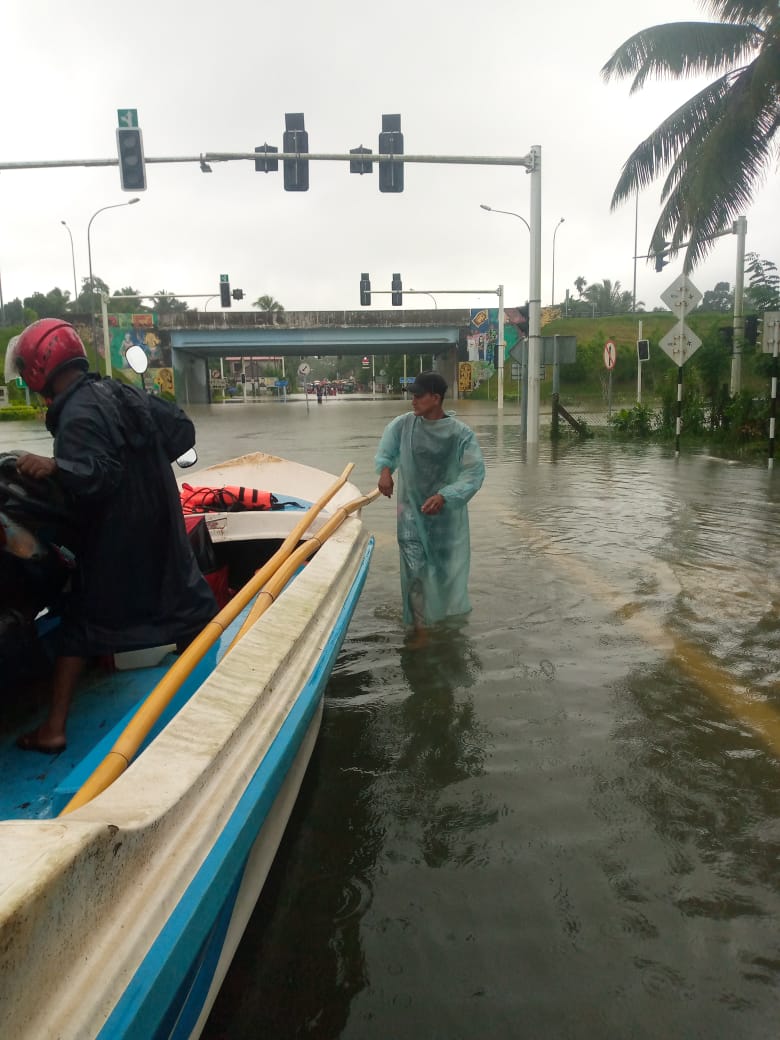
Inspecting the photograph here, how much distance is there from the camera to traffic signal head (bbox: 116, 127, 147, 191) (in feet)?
44.9

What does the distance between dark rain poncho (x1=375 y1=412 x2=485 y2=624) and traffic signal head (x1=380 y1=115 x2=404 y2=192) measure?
1077 centimetres

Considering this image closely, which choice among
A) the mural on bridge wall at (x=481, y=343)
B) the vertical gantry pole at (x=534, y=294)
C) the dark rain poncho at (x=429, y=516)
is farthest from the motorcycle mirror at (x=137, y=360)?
the mural on bridge wall at (x=481, y=343)

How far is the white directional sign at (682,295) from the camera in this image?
13484mm

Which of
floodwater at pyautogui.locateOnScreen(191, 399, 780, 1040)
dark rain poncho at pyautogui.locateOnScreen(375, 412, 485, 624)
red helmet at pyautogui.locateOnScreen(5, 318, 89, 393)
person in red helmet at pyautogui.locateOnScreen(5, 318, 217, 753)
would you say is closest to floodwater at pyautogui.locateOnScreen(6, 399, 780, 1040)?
floodwater at pyautogui.locateOnScreen(191, 399, 780, 1040)

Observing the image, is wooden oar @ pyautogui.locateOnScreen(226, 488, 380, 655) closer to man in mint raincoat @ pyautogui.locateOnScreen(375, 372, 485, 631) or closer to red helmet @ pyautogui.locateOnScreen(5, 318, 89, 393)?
man in mint raincoat @ pyautogui.locateOnScreen(375, 372, 485, 631)

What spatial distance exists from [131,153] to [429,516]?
11.9 m

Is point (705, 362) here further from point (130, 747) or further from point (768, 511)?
point (130, 747)

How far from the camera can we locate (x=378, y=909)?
230 cm

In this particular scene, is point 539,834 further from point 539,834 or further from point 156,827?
point 156,827

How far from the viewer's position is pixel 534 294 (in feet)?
51.8

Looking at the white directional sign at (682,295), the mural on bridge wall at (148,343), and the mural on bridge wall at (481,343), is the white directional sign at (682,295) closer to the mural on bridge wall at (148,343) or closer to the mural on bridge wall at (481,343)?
the mural on bridge wall at (481,343)

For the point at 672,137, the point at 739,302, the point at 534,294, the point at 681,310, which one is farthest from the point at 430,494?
the point at 739,302

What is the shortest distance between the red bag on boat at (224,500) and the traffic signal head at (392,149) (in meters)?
10.7

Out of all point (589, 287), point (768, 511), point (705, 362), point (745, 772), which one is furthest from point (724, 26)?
point (589, 287)
